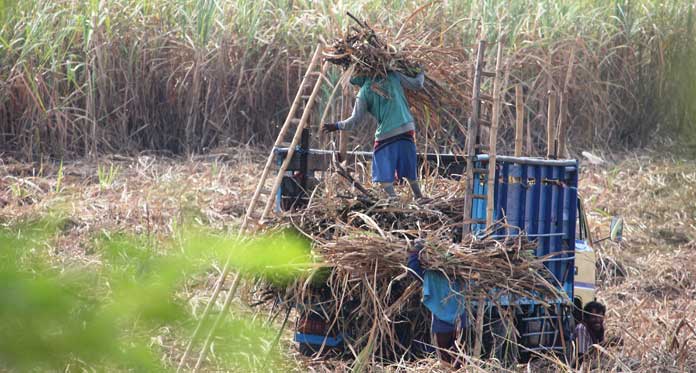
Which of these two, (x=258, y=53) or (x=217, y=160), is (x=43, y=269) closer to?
(x=217, y=160)

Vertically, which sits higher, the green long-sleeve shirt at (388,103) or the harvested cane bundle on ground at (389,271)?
the green long-sleeve shirt at (388,103)

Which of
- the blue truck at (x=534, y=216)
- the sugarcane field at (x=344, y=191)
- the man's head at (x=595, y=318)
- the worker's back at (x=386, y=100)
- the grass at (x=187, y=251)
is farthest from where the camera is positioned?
the worker's back at (x=386, y=100)

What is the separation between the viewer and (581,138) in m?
11.3

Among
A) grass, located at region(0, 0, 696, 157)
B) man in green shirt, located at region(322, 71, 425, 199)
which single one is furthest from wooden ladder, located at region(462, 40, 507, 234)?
grass, located at region(0, 0, 696, 157)

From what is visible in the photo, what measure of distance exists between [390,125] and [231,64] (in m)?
5.13

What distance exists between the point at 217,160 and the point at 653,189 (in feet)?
15.6

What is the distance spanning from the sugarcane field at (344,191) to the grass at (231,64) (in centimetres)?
3

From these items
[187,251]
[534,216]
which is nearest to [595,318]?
[534,216]

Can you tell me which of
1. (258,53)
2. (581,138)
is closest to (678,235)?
(581,138)

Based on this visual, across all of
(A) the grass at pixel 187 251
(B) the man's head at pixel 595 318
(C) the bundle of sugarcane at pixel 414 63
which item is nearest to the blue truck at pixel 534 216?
(B) the man's head at pixel 595 318

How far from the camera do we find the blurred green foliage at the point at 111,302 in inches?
42.0

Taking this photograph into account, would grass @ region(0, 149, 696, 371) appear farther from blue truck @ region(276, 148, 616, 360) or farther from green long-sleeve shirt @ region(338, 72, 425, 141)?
green long-sleeve shirt @ region(338, 72, 425, 141)

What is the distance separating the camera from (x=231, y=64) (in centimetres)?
1073

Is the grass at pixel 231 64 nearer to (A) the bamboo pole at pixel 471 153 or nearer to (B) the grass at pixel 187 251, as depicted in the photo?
(B) the grass at pixel 187 251
